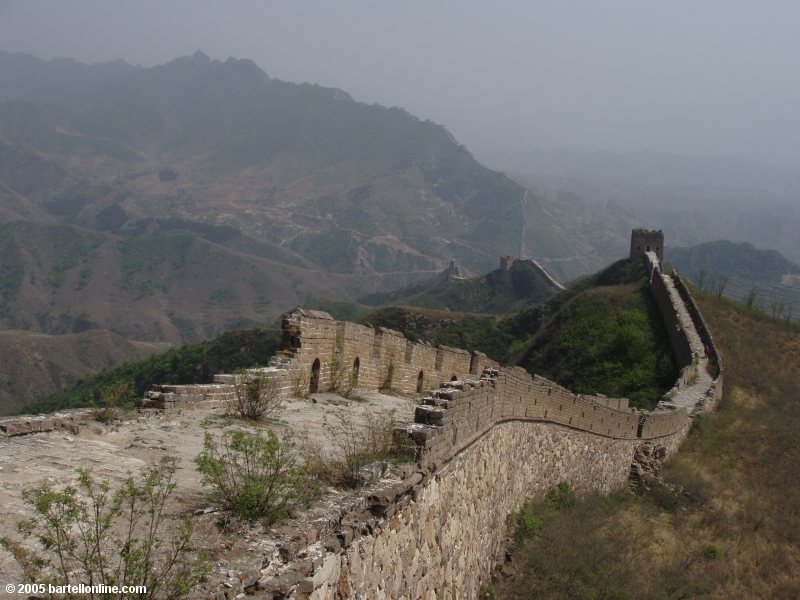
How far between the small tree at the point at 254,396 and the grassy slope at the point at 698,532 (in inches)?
A: 133

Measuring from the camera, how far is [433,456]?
6539 millimetres

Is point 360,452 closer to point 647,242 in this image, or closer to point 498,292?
point 647,242

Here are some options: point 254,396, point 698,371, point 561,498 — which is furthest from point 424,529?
point 698,371

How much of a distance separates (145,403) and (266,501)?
12.5ft

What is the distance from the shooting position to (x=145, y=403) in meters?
8.33

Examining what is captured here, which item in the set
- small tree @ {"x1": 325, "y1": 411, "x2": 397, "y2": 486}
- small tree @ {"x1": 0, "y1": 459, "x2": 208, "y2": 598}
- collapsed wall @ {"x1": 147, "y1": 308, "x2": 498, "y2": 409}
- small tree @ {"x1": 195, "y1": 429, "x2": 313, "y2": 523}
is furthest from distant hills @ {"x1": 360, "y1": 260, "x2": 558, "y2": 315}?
small tree @ {"x1": 0, "y1": 459, "x2": 208, "y2": 598}

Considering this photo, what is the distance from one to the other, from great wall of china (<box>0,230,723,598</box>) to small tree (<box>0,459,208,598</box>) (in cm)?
44

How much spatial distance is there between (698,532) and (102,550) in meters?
11.5

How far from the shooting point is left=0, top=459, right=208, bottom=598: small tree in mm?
3834

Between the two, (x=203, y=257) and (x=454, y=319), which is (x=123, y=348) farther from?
(x=203, y=257)

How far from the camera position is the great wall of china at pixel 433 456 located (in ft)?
15.7

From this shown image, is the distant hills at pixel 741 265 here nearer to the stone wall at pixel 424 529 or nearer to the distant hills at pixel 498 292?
the distant hills at pixel 498 292

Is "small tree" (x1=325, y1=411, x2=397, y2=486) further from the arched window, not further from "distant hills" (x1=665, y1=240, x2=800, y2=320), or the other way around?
"distant hills" (x1=665, y1=240, x2=800, y2=320)

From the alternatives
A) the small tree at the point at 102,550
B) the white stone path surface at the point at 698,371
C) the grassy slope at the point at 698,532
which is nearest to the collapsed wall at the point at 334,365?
the grassy slope at the point at 698,532
